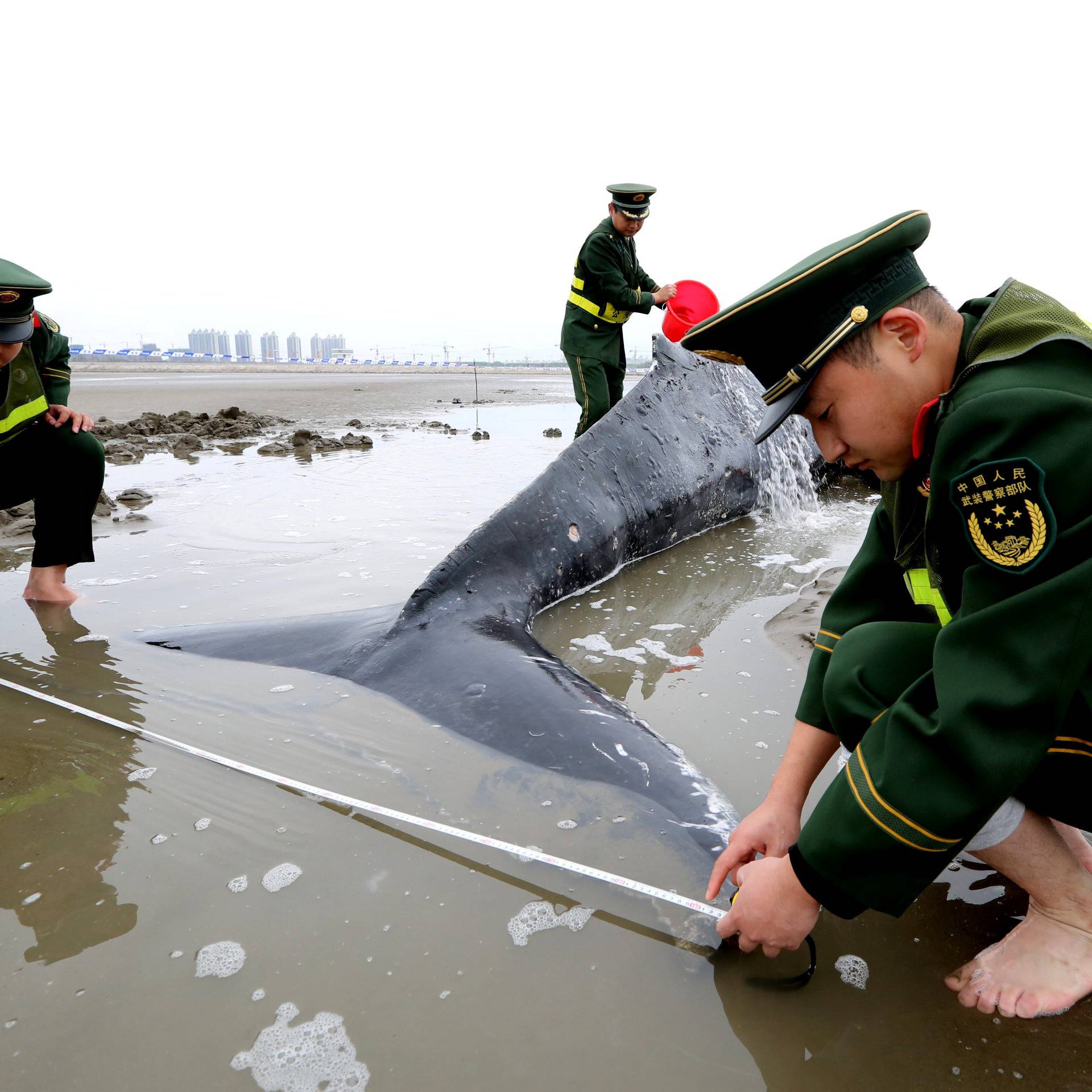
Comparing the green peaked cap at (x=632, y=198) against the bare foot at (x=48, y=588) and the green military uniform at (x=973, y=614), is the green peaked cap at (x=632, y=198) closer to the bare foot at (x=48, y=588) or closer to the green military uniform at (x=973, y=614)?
the bare foot at (x=48, y=588)

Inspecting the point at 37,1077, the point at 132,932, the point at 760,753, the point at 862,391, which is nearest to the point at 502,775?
the point at 760,753

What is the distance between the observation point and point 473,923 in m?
1.56

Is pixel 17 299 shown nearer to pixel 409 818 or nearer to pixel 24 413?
pixel 24 413

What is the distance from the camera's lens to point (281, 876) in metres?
1.71

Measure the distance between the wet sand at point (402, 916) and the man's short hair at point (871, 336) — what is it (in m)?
1.01

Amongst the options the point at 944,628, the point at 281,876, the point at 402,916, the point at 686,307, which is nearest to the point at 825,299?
the point at 944,628

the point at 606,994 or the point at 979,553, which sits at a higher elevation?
the point at 979,553

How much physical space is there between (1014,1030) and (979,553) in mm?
776

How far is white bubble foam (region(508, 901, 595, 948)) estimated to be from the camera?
60.7 inches

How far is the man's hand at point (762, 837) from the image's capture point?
151 centimetres

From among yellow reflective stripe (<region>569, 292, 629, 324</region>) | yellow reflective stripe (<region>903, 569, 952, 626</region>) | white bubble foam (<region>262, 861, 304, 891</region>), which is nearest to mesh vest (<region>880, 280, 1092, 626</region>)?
yellow reflective stripe (<region>903, 569, 952, 626</region>)

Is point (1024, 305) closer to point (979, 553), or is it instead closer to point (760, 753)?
point (979, 553)

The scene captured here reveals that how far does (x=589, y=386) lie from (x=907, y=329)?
5.07m

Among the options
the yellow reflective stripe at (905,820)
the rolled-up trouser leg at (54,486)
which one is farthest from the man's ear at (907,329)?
the rolled-up trouser leg at (54,486)
